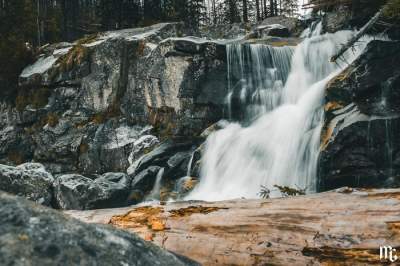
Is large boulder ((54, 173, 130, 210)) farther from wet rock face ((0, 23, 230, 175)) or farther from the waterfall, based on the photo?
wet rock face ((0, 23, 230, 175))

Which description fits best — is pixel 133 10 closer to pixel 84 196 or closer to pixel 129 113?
pixel 129 113

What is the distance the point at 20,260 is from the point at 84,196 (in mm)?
12377

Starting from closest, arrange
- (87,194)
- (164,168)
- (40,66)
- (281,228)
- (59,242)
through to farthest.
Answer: (59,242) < (281,228) < (87,194) < (164,168) < (40,66)

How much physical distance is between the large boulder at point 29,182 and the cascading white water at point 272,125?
5.44 meters

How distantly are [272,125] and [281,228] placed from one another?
1156 cm

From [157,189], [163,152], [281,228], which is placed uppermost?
[281,228]

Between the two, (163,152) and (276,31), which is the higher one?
(276,31)

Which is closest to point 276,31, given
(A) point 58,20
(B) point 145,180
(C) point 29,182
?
(B) point 145,180

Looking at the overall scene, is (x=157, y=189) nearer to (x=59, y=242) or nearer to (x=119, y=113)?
(x=119, y=113)

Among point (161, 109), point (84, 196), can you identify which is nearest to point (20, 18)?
point (161, 109)

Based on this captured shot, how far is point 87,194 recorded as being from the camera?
14.4 meters

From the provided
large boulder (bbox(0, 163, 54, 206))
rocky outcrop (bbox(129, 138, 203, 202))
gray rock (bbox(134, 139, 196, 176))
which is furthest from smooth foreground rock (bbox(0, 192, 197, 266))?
gray rock (bbox(134, 139, 196, 176))

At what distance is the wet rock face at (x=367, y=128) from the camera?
1152cm

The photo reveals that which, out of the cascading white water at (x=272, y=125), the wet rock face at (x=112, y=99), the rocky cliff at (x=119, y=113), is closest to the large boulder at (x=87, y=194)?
the rocky cliff at (x=119, y=113)
